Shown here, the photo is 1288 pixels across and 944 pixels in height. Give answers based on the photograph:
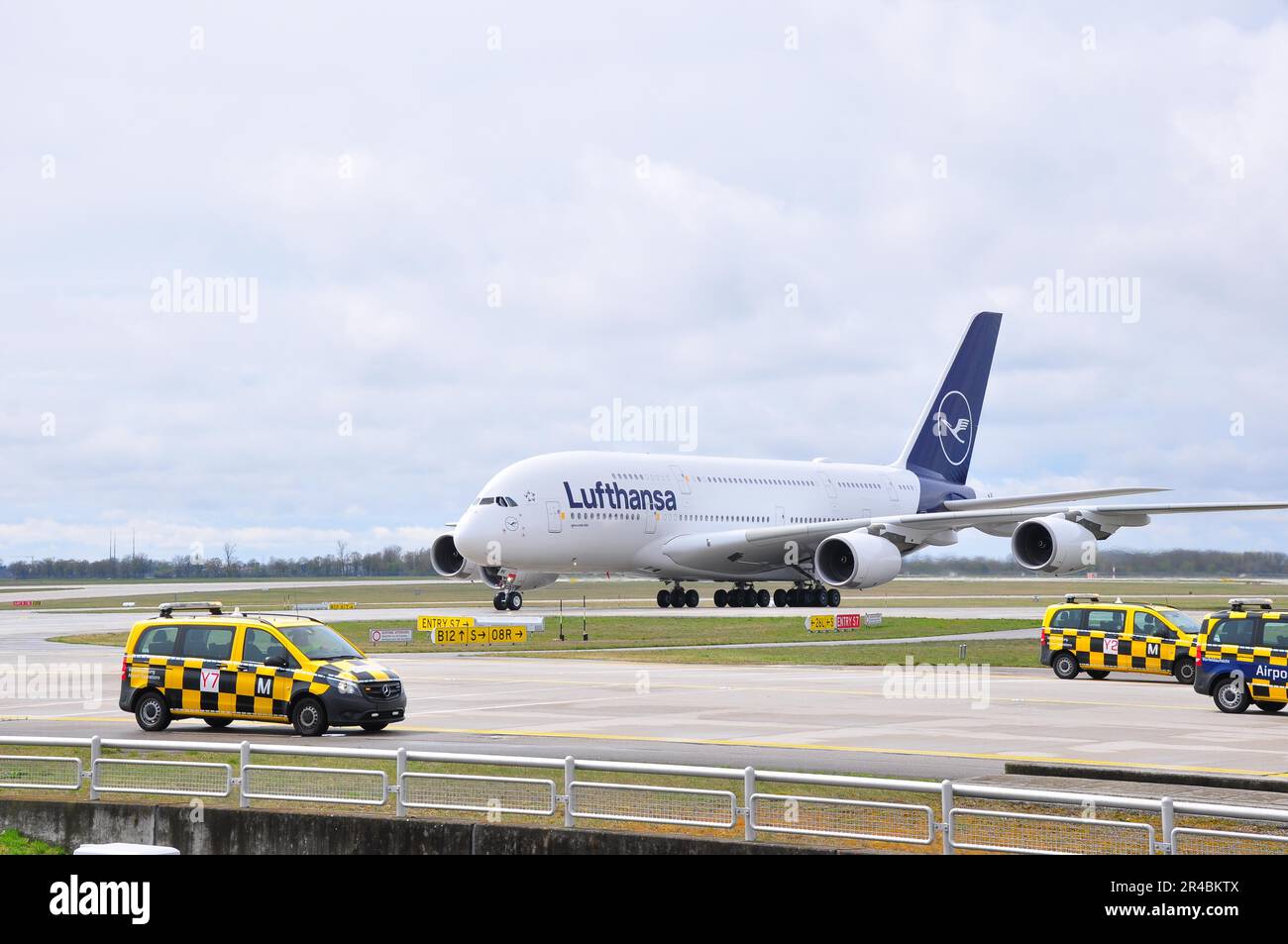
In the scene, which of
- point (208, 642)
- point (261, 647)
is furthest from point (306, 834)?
point (208, 642)

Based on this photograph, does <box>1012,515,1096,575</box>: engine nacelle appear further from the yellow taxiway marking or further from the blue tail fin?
the yellow taxiway marking

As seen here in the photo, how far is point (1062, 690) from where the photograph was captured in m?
33.3

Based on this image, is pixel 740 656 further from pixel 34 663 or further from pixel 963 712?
pixel 34 663

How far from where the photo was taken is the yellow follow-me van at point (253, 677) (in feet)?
81.0

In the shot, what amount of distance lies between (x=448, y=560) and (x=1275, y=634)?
38.6 meters

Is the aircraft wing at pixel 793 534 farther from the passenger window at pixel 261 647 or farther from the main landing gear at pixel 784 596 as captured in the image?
the passenger window at pixel 261 647

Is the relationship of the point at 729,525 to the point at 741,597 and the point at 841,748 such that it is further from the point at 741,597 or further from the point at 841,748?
the point at 841,748

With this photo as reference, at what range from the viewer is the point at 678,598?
68000mm

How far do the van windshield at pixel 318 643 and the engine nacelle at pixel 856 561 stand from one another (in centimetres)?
3451

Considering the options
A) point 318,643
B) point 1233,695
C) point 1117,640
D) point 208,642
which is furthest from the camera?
point 1117,640

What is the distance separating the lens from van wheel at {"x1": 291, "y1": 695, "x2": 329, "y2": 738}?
24.5 m

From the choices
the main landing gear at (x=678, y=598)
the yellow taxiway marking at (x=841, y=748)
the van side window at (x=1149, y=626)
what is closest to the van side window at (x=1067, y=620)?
the van side window at (x=1149, y=626)

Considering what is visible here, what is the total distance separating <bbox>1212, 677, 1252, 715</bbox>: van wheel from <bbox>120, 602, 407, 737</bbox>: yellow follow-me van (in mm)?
14503
